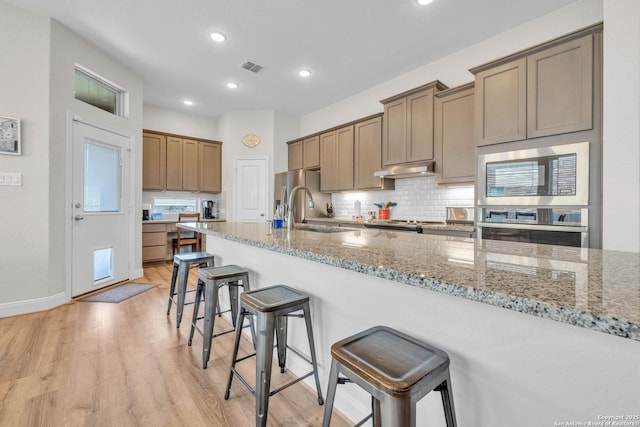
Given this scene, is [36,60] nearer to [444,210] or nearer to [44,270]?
[44,270]

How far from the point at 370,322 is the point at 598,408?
27.7 inches

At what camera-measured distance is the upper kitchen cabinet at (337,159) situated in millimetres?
4430

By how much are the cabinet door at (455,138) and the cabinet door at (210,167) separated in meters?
4.35

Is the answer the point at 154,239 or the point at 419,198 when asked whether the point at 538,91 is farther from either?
the point at 154,239

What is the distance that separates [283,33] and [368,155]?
1.91 meters

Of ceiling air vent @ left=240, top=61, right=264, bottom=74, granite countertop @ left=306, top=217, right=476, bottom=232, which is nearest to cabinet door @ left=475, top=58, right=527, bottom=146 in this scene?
granite countertop @ left=306, top=217, right=476, bottom=232

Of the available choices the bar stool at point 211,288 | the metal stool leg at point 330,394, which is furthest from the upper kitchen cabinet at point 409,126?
the metal stool leg at point 330,394

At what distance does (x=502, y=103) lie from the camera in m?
2.57

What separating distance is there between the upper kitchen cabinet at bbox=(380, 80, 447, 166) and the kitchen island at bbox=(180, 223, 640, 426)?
234 cm

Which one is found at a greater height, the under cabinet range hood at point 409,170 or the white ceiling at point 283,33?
the white ceiling at point 283,33

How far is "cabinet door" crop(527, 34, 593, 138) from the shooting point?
212 centimetres

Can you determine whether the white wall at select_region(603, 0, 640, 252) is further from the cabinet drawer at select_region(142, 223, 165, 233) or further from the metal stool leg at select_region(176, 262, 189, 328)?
the cabinet drawer at select_region(142, 223, 165, 233)

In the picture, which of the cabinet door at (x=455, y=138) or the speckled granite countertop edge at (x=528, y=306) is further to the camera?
the cabinet door at (x=455, y=138)

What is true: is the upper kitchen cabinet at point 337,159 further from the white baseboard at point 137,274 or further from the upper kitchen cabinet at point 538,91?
the white baseboard at point 137,274
